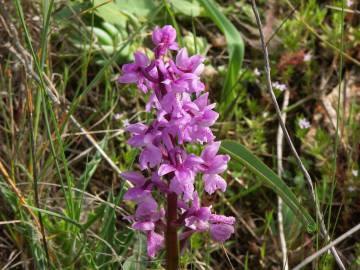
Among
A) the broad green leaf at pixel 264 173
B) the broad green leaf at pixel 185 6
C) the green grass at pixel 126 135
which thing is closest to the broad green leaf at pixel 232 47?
the green grass at pixel 126 135

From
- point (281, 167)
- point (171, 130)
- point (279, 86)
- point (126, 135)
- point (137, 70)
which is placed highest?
point (137, 70)

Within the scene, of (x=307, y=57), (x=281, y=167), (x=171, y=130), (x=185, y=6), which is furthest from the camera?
(x=307, y=57)

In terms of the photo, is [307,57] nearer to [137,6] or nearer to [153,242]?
[137,6]

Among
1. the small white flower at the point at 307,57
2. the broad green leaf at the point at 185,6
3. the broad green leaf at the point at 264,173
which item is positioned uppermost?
the broad green leaf at the point at 185,6

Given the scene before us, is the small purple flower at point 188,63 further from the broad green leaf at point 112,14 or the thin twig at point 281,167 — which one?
the broad green leaf at point 112,14

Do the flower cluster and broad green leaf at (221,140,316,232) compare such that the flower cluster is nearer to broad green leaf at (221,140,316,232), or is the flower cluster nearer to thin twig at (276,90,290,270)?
broad green leaf at (221,140,316,232)

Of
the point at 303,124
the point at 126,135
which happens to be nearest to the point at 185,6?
the point at 126,135

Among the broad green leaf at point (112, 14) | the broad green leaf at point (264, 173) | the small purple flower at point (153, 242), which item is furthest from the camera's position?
the broad green leaf at point (112, 14)
